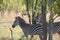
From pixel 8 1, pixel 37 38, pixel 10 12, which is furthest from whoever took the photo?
pixel 10 12

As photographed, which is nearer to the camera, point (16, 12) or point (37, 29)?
point (37, 29)

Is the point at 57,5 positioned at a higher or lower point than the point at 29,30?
higher

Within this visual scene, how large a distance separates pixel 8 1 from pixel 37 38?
537 cm

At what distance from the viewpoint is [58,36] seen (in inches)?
430

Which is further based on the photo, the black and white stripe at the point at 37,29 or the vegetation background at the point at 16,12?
the black and white stripe at the point at 37,29

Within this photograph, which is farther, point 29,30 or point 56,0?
point 29,30

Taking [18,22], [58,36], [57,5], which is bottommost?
[58,36]

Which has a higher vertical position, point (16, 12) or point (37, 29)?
point (16, 12)

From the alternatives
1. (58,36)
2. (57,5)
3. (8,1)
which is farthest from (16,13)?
(57,5)

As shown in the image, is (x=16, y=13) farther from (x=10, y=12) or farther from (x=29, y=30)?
(x=29, y=30)

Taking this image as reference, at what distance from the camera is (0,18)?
18703mm

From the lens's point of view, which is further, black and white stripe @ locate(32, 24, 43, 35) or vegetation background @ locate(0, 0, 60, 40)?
black and white stripe @ locate(32, 24, 43, 35)

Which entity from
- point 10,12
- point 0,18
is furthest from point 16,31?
point 10,12

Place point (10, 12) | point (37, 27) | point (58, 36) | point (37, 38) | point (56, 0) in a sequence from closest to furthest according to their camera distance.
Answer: point (56, 0) < point (37, 27) < point (37, 38) < point (58, 36) < point (10, 12)
